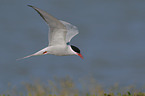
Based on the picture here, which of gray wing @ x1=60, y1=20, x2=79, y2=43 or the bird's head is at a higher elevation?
gray wing @ x1=60, y1=20, x2=79, y2=43

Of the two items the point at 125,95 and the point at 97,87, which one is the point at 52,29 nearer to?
the point at 97,87

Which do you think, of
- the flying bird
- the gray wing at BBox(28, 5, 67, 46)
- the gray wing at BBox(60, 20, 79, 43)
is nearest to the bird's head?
the flying bird

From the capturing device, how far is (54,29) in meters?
7.13

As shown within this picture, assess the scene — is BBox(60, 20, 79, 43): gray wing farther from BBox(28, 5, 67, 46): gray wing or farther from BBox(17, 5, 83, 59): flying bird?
BBox(28, 5, 67, 46): gray wing

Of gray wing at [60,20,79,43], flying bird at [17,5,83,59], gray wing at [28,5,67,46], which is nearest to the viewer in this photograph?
gray wing at [28,5,67,46]

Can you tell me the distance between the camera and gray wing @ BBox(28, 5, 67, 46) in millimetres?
6113

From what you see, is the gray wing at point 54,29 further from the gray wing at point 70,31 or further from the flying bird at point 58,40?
the gray wing at point 70,31

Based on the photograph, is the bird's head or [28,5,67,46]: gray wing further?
the bird's head

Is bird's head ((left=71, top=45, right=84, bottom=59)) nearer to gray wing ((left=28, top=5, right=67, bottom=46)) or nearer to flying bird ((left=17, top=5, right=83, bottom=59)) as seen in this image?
flying bird ((left=17, top=5, right=83, bottom=59))

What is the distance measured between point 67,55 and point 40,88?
2667 millimetres

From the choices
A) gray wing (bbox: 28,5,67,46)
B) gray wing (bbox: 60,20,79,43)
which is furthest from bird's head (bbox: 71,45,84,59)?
gray wing (bbox: 28,5,67,46)

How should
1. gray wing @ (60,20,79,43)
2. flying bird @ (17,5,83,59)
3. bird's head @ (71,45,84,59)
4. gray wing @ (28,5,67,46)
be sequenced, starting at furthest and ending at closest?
gray wing @ (60,20,79,43) → bird's head @ (71,45,84,59) → flying bird @ (17,5,83,59) → gray wing @ (28,5,67,46)

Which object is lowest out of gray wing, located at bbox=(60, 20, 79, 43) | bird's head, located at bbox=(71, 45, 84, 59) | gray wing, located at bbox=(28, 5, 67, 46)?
bird's head, located at bbox=(71, 45, 84, 59)

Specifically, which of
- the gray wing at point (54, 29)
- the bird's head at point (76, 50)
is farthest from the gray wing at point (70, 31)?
the gray wing at point (54, 29)
